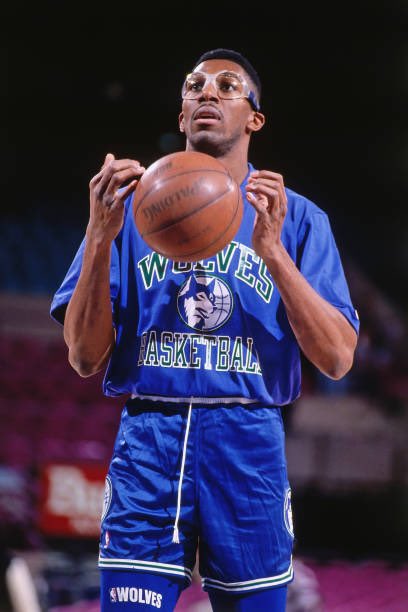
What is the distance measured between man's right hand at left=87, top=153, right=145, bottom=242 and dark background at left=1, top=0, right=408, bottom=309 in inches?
255

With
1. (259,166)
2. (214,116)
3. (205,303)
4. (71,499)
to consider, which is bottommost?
(71,499)

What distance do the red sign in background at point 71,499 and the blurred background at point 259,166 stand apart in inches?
0.5

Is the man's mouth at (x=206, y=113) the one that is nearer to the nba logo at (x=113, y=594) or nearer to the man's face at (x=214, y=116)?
the man's face at (x=214, y=116)

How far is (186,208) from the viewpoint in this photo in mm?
1957

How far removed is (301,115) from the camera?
412 inches

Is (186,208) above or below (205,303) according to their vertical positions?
above

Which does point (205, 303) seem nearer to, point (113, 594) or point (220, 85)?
point (220, 85)

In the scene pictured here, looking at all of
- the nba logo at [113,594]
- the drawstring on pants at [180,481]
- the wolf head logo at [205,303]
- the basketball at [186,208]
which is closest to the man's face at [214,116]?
the basketball at [186,208]

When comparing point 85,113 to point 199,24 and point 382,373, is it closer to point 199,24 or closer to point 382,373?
point 199,24

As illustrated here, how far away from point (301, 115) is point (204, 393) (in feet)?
29.2

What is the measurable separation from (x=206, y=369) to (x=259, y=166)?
9072mm

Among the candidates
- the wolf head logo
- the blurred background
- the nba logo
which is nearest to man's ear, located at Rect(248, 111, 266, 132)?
the wolf head logo

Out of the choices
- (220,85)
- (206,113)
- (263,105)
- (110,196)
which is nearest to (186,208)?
(110,196)

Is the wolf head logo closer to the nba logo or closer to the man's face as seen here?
the man's face
